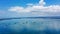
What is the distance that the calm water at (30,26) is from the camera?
2.03 m

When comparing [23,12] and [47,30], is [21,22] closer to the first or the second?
[23,12]

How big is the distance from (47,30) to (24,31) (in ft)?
1.70

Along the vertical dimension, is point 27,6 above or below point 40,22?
above

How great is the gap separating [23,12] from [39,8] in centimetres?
35

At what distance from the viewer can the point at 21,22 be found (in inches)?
79.3

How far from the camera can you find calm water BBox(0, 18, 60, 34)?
2.03 metres

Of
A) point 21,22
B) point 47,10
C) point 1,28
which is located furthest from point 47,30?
point 1,28

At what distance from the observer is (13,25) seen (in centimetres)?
213

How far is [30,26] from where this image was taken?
214 centimetres

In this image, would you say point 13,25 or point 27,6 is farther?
point 13,25

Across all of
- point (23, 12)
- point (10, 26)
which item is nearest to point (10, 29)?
point (10, 26)

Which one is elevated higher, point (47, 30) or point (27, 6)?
point (27, 6)

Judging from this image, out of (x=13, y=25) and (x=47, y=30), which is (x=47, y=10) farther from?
(x=13, y=25)

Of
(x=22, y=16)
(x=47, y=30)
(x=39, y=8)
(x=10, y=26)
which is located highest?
(x=39, y=8)
